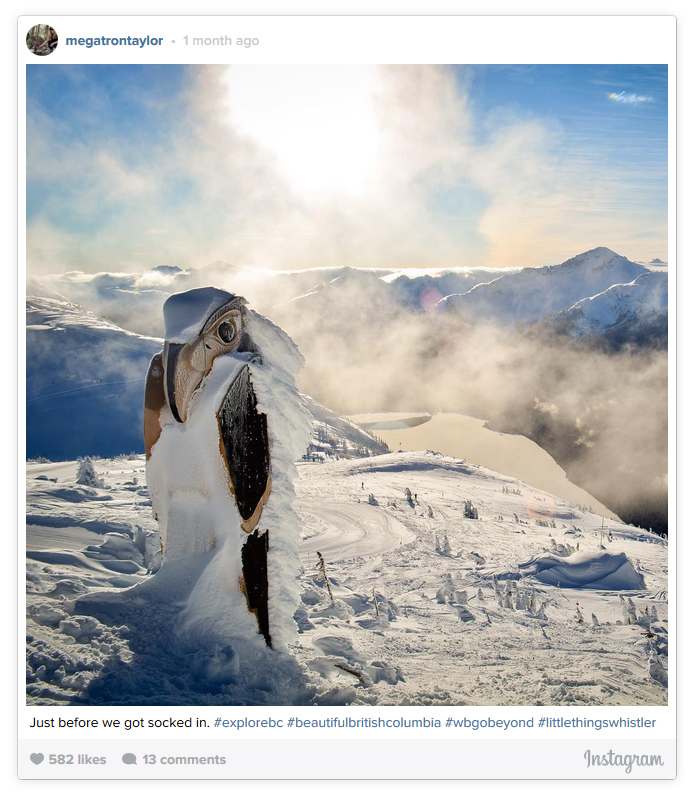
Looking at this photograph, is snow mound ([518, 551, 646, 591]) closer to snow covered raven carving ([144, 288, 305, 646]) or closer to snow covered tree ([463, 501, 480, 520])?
snow covered tree ([463, 501, 480, 520])

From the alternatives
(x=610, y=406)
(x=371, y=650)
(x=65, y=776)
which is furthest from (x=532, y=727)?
(x=610, y=406)

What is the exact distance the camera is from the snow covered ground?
422 cm

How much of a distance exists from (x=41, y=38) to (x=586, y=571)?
9.50m

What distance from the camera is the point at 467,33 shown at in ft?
17.2

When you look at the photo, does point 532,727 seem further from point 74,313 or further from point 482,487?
point 74,313

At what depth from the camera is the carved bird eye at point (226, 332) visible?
4516 millimetres

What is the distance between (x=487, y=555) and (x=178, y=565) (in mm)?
7053

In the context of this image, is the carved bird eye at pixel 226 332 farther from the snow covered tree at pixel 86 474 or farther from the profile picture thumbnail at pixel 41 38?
the snow covered tree at pixel 86 474

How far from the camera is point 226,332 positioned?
14.9 feet

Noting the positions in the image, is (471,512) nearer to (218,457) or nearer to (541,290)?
(218,457)

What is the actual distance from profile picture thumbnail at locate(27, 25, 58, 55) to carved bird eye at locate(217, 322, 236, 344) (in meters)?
3.02

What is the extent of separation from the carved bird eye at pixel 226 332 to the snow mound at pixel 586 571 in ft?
21.7
